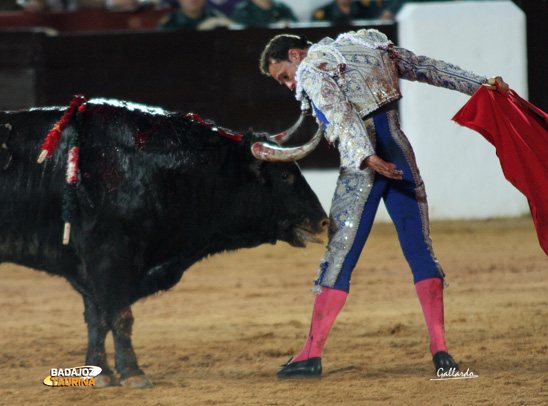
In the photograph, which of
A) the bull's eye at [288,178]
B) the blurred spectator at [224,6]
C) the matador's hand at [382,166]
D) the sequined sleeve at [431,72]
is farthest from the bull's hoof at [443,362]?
the blurred spectator at [224,6]

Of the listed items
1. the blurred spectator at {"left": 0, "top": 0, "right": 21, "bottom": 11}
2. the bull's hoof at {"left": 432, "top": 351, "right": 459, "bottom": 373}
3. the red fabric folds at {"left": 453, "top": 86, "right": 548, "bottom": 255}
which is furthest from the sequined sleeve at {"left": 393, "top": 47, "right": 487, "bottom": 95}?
the blurred spectator at {"left": 0, "top": 0, "right": 21, "bottom": 11}

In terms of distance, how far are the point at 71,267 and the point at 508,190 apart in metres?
4.88

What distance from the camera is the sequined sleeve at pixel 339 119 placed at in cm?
285

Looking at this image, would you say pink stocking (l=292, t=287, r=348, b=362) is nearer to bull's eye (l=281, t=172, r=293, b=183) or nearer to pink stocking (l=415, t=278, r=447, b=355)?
pink stocking (l=415, t=278, r=447, b=355)

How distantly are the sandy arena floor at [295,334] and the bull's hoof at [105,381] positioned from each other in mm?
68

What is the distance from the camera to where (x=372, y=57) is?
310cm

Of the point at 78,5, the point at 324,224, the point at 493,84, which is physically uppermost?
the point at 78,5

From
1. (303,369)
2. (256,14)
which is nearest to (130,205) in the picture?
(303,369)

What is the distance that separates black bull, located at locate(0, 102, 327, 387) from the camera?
124 inches

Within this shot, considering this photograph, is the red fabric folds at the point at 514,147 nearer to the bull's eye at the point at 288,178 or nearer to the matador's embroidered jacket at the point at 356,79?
the matador's embroidered jacket at the point at 356,79

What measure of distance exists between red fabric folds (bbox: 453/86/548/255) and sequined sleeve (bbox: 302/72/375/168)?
0.65 metres

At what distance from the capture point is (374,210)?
10.4 feet
